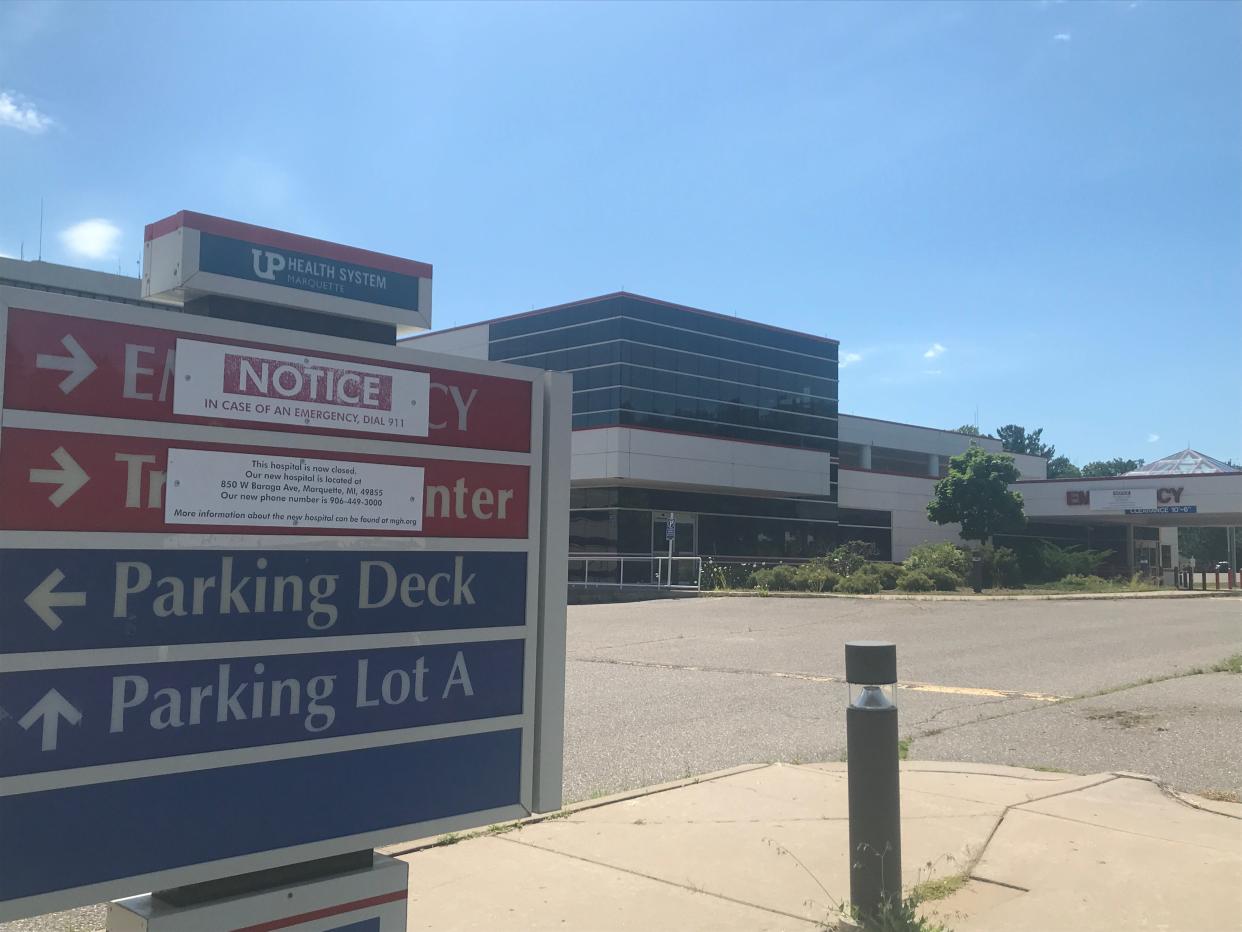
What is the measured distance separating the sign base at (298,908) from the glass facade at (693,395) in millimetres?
30409

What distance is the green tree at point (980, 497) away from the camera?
4131cm

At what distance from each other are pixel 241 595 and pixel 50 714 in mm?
507

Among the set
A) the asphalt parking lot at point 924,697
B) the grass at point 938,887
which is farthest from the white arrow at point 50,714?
the grass at point 938,887

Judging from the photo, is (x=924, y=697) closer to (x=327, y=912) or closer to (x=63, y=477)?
(x=327, y=912)

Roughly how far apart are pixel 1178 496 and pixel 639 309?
2497cm

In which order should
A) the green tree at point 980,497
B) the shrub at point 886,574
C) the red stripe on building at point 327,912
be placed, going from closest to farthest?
the red stripe on building at point 327,912, the shrub at point 886,574, the green tree at point 980,497

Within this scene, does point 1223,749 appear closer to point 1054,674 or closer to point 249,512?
point 1054,674

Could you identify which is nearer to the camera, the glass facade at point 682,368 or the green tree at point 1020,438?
the glass facade at point 682,368

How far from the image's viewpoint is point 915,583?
99.1ft

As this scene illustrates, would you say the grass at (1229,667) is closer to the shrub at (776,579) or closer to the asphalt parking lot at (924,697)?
the asphalt parking lot at (924,697)

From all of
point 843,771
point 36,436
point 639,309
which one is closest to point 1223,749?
point 843,771

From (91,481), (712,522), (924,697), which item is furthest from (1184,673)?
Answer: (712,522)

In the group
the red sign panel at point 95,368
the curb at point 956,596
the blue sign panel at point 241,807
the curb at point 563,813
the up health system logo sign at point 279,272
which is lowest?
the curb at point 563,813

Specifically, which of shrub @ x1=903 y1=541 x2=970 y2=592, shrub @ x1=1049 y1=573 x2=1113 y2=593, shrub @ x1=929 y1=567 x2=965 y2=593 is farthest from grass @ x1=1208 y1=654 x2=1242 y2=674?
shrub @ x1=1049 y1=573 x2=1113 y2=593
